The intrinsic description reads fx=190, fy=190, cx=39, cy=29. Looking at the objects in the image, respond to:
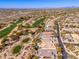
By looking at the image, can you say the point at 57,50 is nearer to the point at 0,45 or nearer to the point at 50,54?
the point at 50,54

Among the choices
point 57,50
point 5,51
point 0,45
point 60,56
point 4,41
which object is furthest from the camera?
point 4,41

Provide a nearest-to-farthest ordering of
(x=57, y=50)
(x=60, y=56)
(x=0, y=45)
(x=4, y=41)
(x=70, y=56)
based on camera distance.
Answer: (x=70, y=56) < (x=60, y=56) < (x=57, y=50) < (x=0, y=45) < (x=4, y=41)

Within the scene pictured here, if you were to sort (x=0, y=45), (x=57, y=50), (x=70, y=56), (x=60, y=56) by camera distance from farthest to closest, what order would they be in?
(x=0, y=45) < (x=57, y=50) < (x=60, y=56) < (x=70, y=56)

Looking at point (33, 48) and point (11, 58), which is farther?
point (33, 48)

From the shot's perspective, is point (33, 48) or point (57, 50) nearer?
point (57, 50)

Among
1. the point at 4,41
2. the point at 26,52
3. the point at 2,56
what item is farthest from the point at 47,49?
the point at 4,41

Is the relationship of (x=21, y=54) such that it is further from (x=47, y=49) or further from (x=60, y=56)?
(x=60, y=56)

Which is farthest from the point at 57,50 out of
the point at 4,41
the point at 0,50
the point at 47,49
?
the point at 4,41

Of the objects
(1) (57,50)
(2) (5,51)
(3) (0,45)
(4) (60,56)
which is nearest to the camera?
(4) (60,56)
